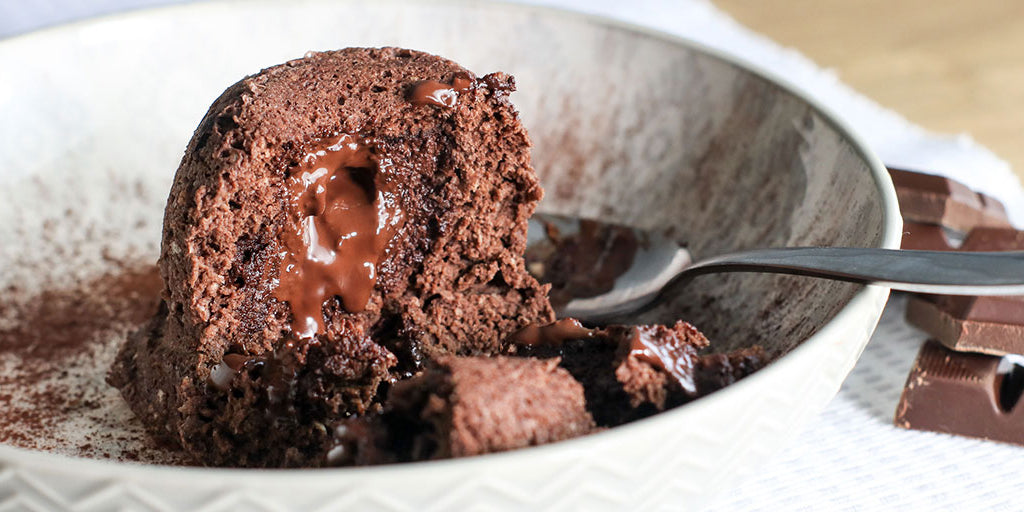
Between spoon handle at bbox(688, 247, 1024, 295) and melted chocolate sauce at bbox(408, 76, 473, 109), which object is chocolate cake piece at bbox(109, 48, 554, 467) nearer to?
melted chocolate sauce at bbox(408, 76, 473, 109)

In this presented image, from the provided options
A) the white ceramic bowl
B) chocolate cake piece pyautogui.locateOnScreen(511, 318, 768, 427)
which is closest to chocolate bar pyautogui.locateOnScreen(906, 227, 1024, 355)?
the white ceramic bowl

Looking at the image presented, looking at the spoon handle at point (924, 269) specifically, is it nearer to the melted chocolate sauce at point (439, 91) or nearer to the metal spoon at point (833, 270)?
the metal spoon at point (833, 270)

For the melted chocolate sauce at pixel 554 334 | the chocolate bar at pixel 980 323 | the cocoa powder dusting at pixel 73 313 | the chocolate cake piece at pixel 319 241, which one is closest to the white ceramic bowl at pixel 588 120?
the cocoa powder dusting at pixel 73 313

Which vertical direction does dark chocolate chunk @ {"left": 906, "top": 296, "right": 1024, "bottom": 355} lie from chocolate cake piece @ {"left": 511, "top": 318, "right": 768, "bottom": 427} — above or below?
above

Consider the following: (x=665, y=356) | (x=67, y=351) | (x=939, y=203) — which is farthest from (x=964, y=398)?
(x=67, y=351)

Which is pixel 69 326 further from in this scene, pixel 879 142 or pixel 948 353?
pixel 879 142

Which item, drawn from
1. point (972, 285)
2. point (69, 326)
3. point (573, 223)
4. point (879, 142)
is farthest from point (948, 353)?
point (69, 326)
